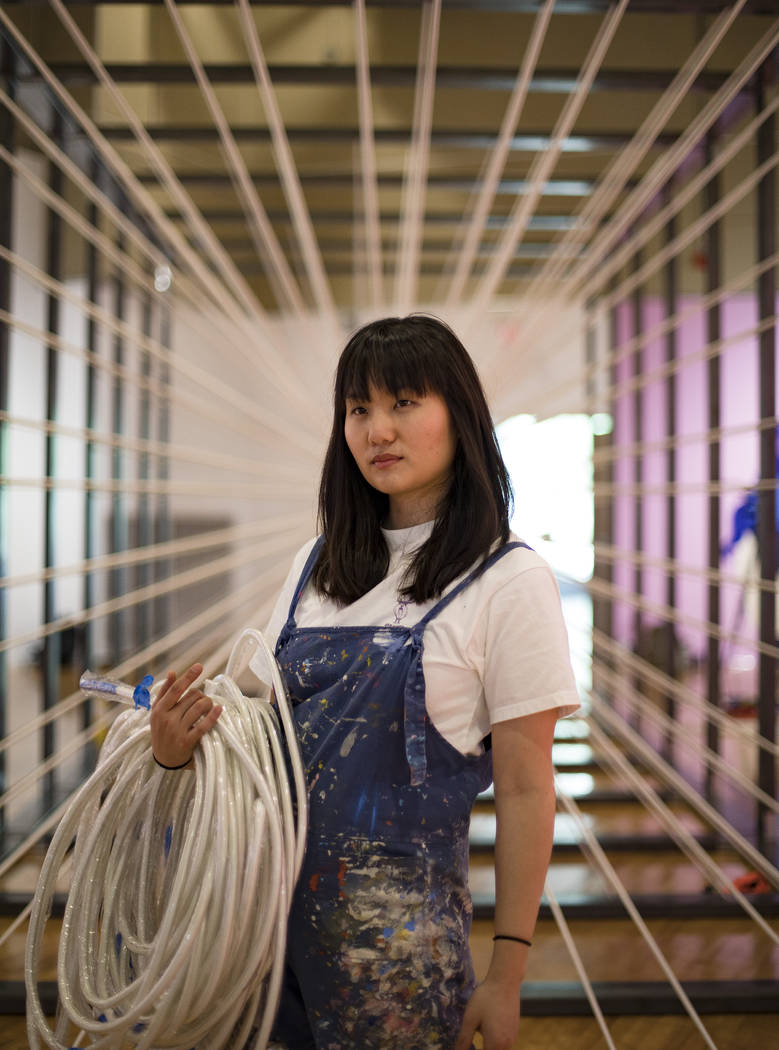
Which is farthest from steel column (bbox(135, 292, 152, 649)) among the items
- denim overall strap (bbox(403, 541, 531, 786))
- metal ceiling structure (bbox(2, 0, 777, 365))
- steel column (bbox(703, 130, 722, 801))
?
denim overall strap (bbox(403, 541, 531, 786))

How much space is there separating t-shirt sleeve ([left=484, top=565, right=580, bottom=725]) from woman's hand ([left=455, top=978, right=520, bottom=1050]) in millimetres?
225

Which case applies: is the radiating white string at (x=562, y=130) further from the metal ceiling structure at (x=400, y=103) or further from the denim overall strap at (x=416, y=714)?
the denim overall strap at (x=416, y=714)

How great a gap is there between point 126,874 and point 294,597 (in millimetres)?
321

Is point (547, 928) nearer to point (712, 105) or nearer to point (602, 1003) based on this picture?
point (602, 1003)

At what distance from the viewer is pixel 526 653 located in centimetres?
77

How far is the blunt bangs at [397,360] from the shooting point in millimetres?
826

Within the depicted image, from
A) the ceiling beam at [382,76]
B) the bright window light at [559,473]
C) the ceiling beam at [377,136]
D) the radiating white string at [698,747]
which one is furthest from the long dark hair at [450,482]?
the bright window light at [559,473]

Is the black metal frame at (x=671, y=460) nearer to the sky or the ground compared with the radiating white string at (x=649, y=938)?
nearer to the sky

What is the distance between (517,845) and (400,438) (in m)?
0.37

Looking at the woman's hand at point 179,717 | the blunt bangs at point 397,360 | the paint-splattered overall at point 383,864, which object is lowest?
the paint-splattered overall at point 383,864

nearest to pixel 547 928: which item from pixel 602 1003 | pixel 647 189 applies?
pixel 602 1003

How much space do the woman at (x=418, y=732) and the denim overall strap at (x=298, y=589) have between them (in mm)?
21

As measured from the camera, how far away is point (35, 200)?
3.96 metres

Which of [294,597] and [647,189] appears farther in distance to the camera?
[647,189]
